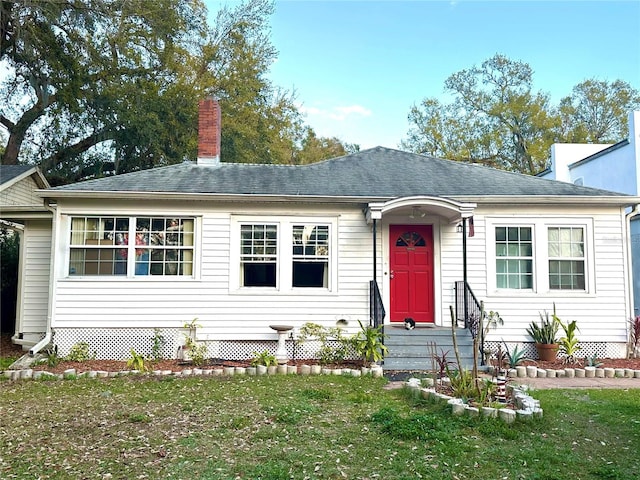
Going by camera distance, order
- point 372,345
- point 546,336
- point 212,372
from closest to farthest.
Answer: point 212,372, point 372,345, point 546,336

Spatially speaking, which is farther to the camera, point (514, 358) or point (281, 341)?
point (281, 341)

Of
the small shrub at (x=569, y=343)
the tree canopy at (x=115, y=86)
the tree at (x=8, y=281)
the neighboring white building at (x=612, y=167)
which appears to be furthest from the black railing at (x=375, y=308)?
the tree canopy at (x=115, y=86)

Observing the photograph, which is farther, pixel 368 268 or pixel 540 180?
pixel 540 180

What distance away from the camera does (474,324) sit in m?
8.27

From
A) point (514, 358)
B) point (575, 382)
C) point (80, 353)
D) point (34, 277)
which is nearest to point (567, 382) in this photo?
point (575, 382)

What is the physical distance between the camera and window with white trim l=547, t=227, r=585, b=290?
29.3 ft

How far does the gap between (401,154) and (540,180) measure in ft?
11.0

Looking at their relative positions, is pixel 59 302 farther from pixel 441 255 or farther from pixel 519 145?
pixel 519 145

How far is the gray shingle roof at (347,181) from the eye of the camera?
29.0ft

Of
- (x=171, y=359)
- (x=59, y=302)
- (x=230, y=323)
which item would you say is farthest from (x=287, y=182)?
(x=59, y=302)

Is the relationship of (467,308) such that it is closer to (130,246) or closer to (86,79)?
(130,246)

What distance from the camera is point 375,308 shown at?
26.7 ft

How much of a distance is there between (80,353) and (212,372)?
275cm

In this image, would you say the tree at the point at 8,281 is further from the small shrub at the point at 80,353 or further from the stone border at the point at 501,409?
the stone border at the point at 501,409
